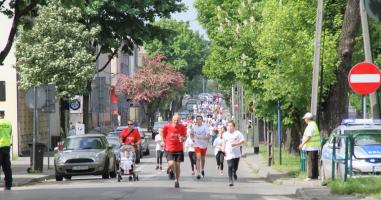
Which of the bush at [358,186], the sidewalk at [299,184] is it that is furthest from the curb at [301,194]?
the bush at [358,186]

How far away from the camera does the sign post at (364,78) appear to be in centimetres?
1955

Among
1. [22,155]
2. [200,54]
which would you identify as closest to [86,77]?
[22,155]

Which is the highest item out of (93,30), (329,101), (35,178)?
(93,30)

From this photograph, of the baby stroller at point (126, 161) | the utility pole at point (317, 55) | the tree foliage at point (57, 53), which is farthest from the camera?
the tree foliage at point (57, 53)

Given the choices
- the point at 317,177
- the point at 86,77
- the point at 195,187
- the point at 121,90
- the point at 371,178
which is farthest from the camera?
the point at 121,90

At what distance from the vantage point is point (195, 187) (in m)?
22.2

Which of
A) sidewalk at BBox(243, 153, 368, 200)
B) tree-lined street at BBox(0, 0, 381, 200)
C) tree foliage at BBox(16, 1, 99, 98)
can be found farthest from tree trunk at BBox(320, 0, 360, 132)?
tree foliage at BBox(16, 1, 99, 98)

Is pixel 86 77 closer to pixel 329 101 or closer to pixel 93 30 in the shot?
pixel 93 30

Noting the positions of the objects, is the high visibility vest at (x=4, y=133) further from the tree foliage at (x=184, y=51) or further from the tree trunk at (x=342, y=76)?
the tree foliage at (x=184, y=51)

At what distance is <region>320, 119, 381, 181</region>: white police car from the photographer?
19562 millimetres

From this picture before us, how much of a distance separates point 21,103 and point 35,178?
1883 cm

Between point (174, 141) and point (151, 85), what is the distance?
3097 inches

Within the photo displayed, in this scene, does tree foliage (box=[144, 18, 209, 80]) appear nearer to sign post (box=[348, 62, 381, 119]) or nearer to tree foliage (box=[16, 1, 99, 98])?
tree foliage (box=[16, 1, 99, 98])

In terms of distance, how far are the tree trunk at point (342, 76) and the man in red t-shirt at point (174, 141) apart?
16.0ft
